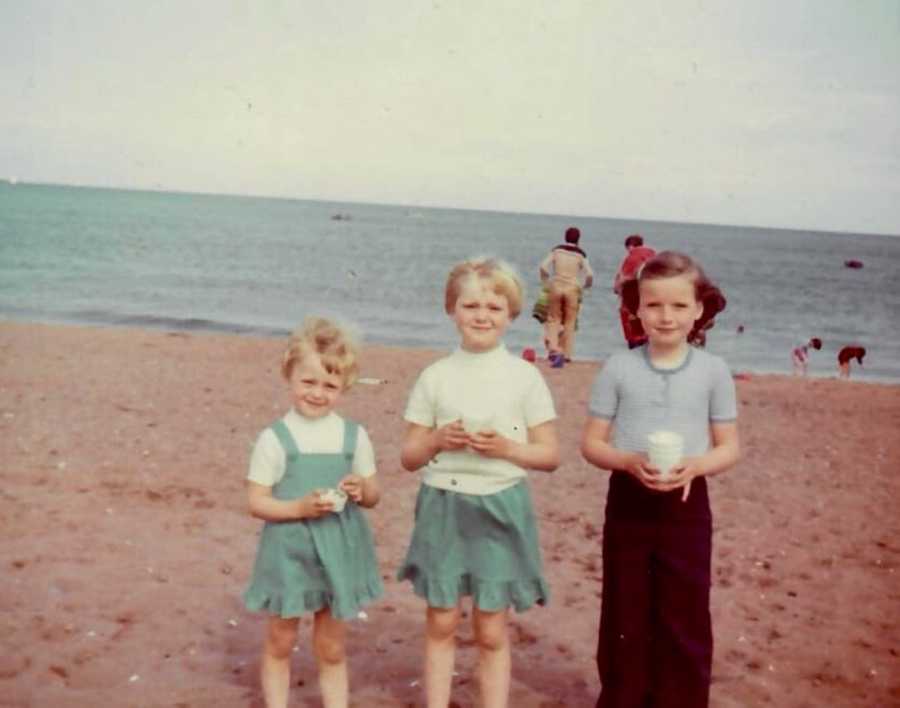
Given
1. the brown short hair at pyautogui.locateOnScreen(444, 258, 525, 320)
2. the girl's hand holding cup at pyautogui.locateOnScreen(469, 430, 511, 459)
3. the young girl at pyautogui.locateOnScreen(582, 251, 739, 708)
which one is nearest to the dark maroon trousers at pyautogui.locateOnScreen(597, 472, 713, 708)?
the young girl at pyautogui.locateOnScreen(582, 251, 739, 708)

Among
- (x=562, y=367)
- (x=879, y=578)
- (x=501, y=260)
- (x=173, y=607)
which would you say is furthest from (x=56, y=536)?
(x=562, y=367)

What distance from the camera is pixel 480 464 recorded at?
133 inches

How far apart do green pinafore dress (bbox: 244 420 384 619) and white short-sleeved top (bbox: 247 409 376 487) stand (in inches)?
0.7

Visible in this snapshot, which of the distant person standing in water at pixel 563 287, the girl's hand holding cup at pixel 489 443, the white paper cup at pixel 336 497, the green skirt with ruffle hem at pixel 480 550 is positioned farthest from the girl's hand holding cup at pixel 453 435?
the distant person standing in water at pixel 563 287

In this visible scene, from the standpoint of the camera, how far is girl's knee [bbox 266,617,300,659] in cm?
343

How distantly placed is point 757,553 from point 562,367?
7.44 m

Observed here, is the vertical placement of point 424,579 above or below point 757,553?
above

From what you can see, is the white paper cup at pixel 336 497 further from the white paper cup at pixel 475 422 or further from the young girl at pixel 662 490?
the young girl at pixel 662 490

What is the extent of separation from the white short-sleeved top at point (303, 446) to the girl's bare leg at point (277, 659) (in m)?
0.50

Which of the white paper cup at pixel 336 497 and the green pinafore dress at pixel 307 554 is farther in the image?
the green pinafore dress at pixel 307 554

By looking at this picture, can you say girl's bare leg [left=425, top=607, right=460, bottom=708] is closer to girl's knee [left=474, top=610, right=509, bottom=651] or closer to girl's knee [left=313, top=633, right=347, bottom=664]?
girl's knee [left=474, top=610, right=509, bottom=651]

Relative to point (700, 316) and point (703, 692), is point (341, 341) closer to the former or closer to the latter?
point (700, 316)

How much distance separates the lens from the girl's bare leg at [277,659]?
345 cm

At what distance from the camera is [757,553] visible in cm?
610
